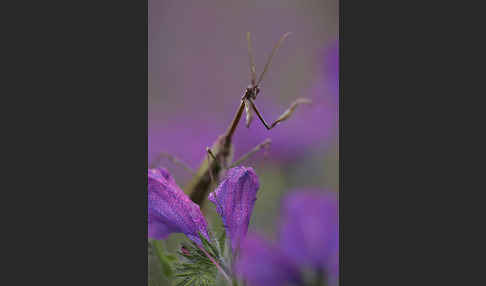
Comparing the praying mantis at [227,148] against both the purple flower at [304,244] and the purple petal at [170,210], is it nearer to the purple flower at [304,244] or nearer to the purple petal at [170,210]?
the purple petal at [170,210]

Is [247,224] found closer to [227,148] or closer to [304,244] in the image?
[227,148]

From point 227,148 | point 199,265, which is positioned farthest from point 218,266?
point 227,148

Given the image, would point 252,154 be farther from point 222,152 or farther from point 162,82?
point 162,82

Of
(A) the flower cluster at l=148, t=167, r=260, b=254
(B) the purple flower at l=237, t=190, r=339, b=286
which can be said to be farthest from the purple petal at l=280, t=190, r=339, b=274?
(A) the flower cluster at l=148, t=167, r=260, b=254

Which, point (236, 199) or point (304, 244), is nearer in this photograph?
point (236, 199)

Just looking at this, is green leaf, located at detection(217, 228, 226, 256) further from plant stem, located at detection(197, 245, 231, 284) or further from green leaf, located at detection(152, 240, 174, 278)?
green leaf, located at detection(152, 240, 174, 278)

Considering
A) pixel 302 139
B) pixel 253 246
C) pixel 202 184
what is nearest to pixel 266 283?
pixel 253 246

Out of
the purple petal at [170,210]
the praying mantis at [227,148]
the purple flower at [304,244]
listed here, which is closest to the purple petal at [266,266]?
the purple flower at [304,244]

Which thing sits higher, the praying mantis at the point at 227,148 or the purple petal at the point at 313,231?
the praying mantis at the point at 227,148
